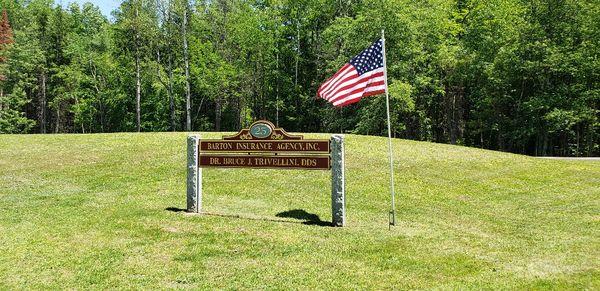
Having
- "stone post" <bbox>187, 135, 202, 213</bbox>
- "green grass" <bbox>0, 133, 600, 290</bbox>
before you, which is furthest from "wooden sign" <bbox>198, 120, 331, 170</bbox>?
"green grass" <bbox>0, 133, 600, 290</bbox>

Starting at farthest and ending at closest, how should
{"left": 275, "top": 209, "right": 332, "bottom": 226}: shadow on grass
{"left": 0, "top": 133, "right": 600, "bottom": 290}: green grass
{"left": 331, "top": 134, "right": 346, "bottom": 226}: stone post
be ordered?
1. {"left": 275, "top": 209, "right": 332, "bottom": 226}: shadow on grass
2. {"left": 331, "top": 134, "right": 346, "bottom": 226}: stone post
3. {"left": 0, "top": 133, "right": 600, "bottom": 290}: green grass

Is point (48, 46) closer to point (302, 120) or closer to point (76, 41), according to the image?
point (76, 41)

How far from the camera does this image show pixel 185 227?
549 inches

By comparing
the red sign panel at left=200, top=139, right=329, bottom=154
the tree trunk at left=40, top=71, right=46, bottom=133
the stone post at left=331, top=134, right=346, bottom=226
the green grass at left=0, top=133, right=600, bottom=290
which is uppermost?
the tree trunk at left=40, top=71, right=46, bottom=133

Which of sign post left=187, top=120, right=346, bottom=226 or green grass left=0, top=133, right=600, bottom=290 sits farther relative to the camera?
sign post left=187, top=120, right=346, bottom=226

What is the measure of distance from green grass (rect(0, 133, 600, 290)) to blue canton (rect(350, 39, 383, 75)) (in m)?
5.04

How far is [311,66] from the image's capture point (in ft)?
188

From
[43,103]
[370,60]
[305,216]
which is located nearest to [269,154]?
[305,216]

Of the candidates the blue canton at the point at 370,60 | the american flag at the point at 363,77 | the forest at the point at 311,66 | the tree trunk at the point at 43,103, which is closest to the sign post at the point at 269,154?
the american flag at the point at 363,77

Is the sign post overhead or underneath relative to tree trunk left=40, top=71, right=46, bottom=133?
underneath

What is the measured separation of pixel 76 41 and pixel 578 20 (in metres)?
58.4

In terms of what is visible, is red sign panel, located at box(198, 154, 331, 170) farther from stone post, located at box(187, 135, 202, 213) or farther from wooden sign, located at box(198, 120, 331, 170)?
stone post, located at box(187, 135, 202, 213)

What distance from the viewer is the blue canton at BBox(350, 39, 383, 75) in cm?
1436

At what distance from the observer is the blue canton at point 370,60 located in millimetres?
14359
